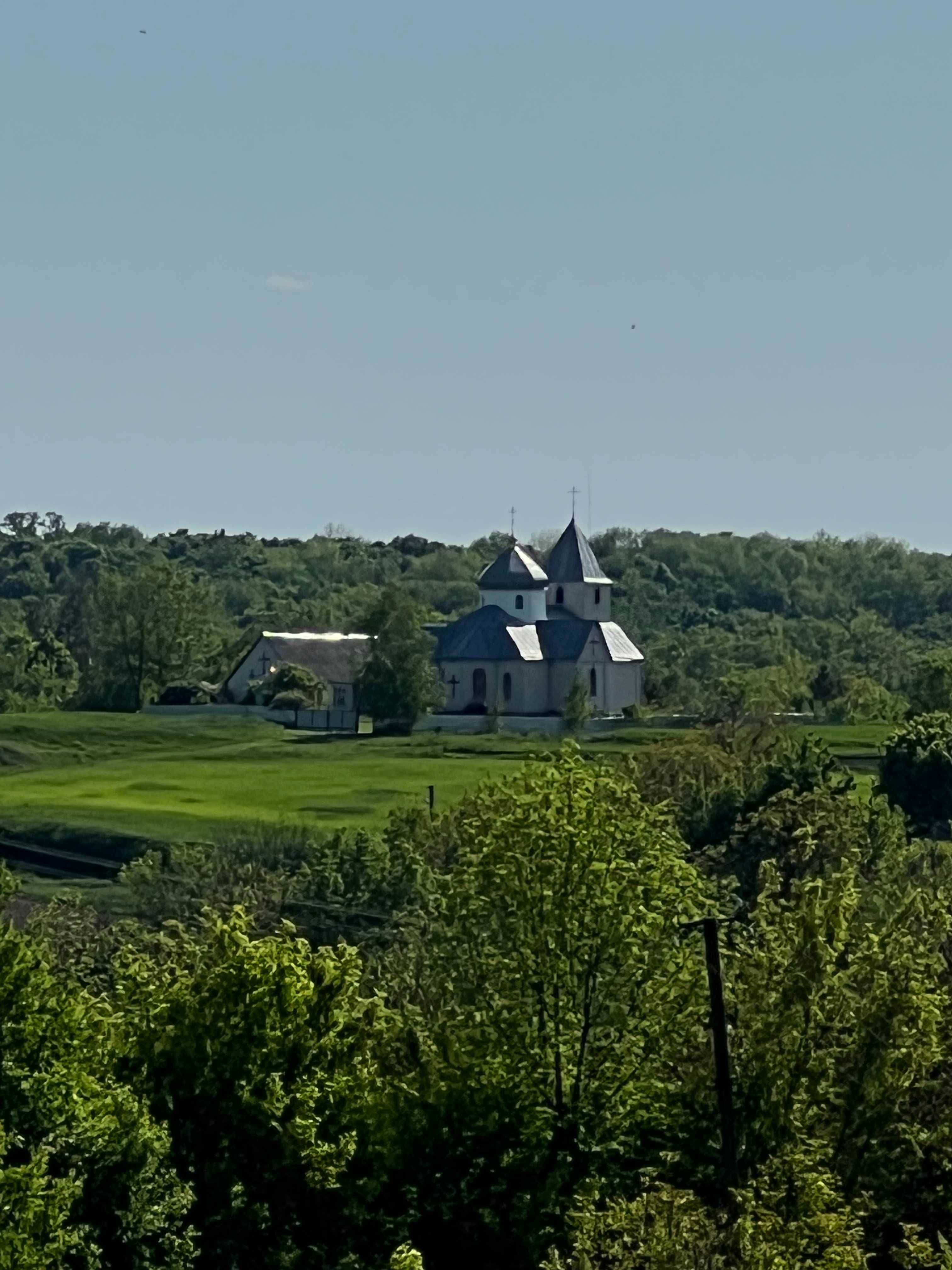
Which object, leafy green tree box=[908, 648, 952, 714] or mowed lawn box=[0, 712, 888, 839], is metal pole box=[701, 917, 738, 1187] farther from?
leafy green tree box=[908, 648, 952, 714]

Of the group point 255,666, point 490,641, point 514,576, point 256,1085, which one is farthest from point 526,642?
point 256,1085

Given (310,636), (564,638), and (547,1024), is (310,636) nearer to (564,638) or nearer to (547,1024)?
(564,638)

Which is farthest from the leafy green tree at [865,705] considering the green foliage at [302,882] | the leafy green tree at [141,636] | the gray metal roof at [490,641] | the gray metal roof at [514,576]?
the green foliage at [302,882]

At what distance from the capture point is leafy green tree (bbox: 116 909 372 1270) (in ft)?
106

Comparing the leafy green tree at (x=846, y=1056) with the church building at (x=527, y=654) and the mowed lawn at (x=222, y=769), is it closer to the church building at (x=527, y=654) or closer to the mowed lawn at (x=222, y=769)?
the mowed lawn at (x=222, y=769)

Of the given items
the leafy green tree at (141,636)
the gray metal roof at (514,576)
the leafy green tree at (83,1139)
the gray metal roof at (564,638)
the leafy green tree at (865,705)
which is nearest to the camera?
the leafy green tree at (83,1139)

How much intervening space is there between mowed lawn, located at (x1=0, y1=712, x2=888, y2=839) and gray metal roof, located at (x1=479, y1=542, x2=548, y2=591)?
51.6ft

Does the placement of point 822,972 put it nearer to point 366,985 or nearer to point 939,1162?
point 939,1162

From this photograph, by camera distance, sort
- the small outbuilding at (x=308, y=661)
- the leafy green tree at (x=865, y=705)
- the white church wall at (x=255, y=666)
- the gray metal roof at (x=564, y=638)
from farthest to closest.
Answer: the white church wall at (x=255, y=666), the small outbuilding at (x=308, y=661), the gray metal roof at (x=564, y=638), the leafy green tree at (x=865, y=705)

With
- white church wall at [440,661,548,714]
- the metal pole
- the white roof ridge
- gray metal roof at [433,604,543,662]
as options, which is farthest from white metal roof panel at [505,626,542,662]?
the metal pole

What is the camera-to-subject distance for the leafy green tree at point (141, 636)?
122438 millimetres

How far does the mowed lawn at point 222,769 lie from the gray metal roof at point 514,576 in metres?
15.7

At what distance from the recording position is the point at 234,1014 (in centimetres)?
3350

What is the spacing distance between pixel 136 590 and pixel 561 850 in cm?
9005
